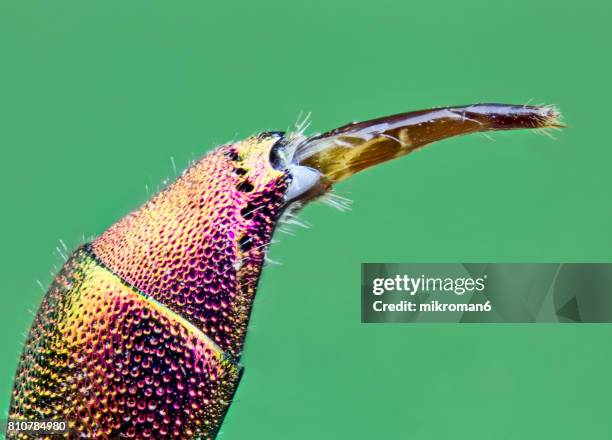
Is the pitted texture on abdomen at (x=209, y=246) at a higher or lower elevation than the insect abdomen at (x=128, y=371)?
higher

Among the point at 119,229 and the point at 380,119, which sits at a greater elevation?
the point at 380,119

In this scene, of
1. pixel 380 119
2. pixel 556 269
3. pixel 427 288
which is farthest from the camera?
pixel 556 269

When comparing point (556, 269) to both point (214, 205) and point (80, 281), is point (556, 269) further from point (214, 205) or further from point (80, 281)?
point (80, 281)

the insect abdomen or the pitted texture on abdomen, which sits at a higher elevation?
the pitted texture on abdomen

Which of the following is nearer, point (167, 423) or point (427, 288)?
point (167, 423)

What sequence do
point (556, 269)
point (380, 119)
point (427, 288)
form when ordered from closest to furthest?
point (380, 119) < point (427, 288) < point (556, 269)

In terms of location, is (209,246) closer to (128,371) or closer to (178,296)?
(178,296)

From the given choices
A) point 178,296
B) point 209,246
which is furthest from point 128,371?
point 209,246

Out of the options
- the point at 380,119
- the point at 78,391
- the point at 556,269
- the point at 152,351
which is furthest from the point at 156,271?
the point at 556,269
